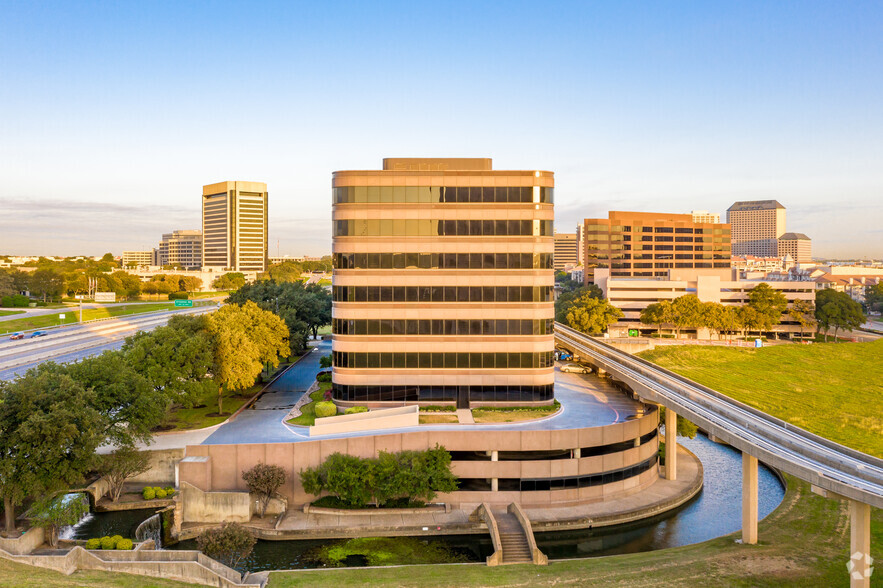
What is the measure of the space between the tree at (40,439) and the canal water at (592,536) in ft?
18.2

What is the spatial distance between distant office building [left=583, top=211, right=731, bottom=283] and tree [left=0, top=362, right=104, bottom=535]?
558 feet

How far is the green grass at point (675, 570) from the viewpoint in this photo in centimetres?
3459

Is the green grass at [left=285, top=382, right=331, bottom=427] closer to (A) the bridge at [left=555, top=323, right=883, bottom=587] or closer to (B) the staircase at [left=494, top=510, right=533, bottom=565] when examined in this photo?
(B) the staircase at [left=494, top=510, right=533, bottom=565]

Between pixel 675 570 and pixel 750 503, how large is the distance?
339 inches

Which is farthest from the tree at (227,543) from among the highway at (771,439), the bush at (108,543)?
the highway at (771,439)

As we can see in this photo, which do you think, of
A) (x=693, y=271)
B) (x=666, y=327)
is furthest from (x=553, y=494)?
(x=693, y=271)

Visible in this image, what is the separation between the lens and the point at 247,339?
66.1m

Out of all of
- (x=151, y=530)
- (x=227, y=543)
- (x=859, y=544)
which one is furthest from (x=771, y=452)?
(x=151, y=530)

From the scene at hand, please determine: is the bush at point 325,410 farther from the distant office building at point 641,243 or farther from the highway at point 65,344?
the distant office building at point 641,243

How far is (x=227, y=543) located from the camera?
37.5 metres

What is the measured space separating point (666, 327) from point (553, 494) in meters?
108

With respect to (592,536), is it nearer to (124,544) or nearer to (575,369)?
(124,544)

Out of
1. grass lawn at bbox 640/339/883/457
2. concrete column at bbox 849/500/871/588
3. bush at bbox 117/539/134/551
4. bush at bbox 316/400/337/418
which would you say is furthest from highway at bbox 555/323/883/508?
bush at bbox 117/539/134/551

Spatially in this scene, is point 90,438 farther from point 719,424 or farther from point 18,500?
point 719,424
